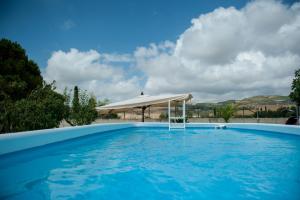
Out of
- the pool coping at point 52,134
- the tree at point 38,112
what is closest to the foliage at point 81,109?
the pool coping at point 52,134

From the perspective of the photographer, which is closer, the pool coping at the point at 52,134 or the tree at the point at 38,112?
the pool coping at the point at 52,134

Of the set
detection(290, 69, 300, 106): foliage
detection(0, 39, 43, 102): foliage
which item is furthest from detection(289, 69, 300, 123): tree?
detection(0, 39, 43, 102): foliage

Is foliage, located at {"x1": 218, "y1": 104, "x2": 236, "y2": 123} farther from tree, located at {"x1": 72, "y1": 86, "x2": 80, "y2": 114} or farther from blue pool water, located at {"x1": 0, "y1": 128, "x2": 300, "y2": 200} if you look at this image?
Answer: blue pool water, located at {"x1": 0, "y1": 128, "x2": 300, "y2": 200}

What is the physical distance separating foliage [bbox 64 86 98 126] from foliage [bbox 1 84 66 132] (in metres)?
2.71

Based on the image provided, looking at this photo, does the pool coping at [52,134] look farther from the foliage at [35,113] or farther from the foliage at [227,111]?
the foliage at [227,111]

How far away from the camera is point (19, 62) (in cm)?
1714

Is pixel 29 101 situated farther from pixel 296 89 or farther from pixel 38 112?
pixel 296 89

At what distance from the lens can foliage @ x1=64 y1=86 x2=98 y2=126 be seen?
1410 cm

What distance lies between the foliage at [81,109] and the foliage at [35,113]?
8.89 feet

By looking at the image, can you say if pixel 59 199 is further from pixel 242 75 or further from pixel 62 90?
pixel 242 75

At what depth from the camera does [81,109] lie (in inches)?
572

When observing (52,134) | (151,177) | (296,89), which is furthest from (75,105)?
(296,89)

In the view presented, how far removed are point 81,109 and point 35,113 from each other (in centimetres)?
501

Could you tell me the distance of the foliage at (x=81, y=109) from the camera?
14105mm
